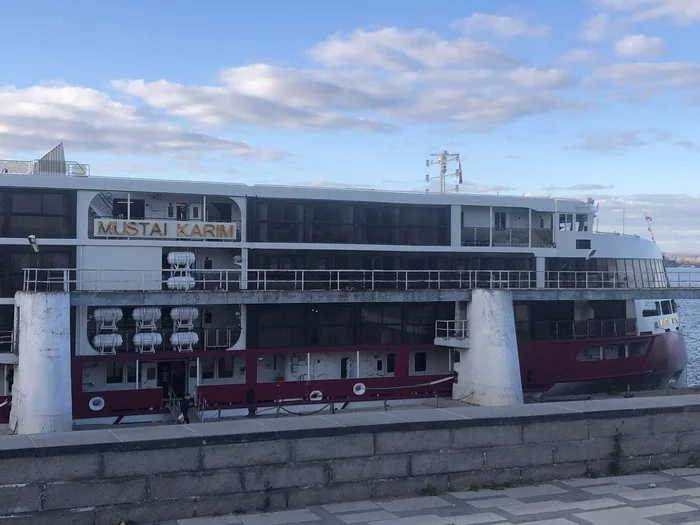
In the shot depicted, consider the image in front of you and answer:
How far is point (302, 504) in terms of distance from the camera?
1167cm

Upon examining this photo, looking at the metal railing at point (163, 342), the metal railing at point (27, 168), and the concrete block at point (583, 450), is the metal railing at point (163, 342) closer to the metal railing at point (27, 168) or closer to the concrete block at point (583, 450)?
the metal railing at point (27, 168)

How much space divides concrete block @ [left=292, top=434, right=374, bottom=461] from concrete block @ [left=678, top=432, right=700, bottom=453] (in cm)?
599

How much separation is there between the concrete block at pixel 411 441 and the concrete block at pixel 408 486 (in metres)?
0.44

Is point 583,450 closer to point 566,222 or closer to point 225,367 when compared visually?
Result: point 225,367

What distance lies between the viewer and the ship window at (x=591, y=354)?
116 feet

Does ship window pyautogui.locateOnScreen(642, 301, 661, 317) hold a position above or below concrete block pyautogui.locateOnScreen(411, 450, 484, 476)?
above

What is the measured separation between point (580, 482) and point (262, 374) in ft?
67.3

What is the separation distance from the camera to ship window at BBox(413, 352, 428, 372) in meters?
34.4

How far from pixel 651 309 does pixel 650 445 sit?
26.1 metres

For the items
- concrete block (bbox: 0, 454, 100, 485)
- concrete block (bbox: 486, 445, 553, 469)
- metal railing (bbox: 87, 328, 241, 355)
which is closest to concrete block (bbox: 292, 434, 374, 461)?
concrete block (bbox: 486, 445, 553, 469)

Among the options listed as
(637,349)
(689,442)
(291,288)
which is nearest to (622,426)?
(689,442)

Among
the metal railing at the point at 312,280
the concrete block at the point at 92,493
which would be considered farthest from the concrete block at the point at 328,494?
the metal railing at the point at 312,280

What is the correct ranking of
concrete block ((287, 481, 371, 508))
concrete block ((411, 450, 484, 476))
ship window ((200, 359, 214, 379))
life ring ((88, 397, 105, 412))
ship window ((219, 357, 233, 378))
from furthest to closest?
ship window ((219, 357, 233, 378)), ship window ((200, 359, 214, 379)), life ring ((88, 397, 105, 412)), concrete block ((411, 450, 484, 476)), concrete block ((287, 481, 371, 508))

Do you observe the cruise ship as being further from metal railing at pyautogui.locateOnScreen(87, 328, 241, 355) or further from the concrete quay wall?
the concrete quay wall
